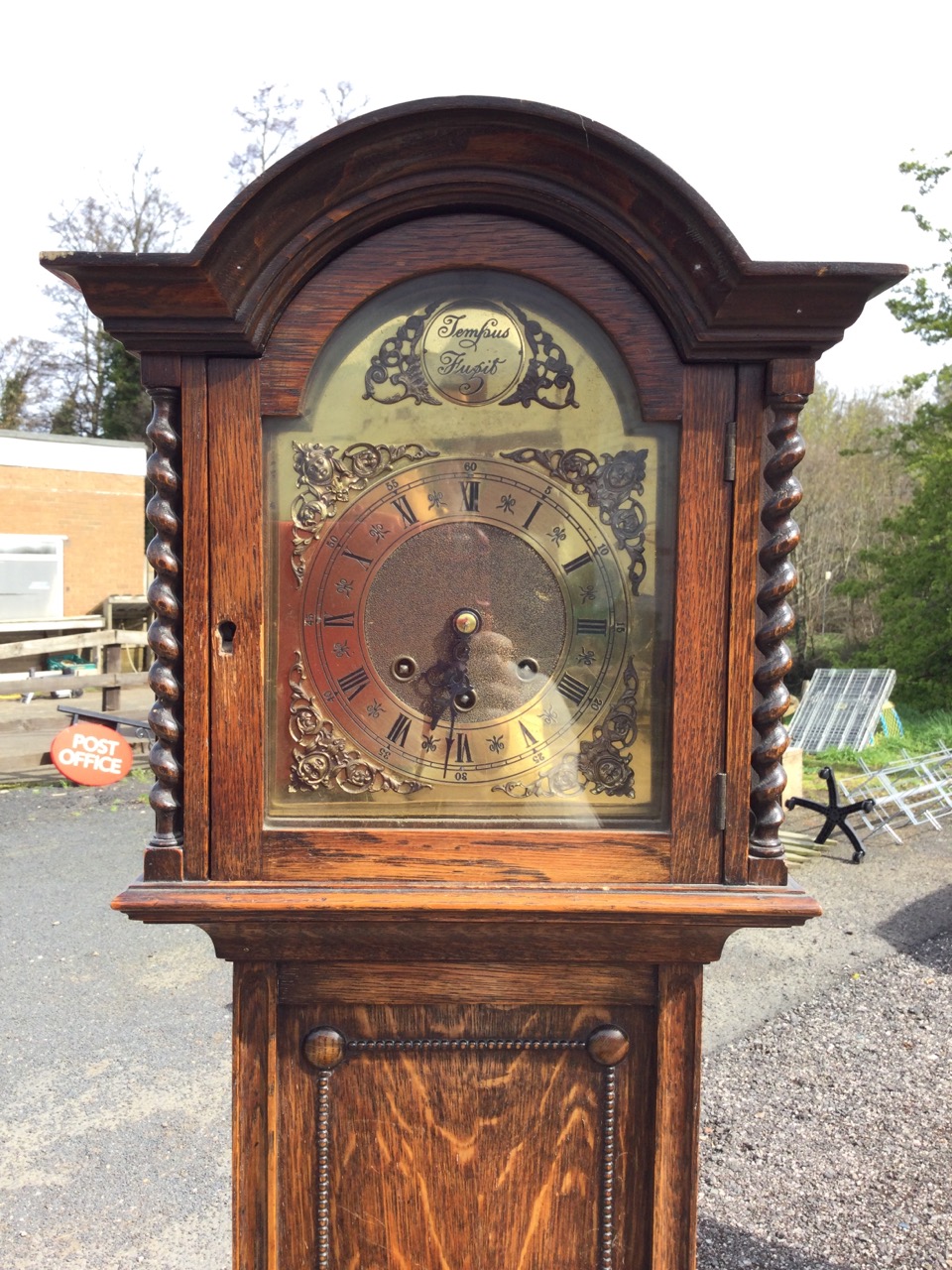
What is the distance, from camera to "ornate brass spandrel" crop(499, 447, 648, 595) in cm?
167

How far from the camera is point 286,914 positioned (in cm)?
163

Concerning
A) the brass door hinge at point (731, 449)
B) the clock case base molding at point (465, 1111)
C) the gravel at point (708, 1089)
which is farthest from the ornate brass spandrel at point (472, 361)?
the gravel at point (708, 1089)

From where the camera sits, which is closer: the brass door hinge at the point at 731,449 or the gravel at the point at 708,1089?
the brass door hinge at the point at 731,449

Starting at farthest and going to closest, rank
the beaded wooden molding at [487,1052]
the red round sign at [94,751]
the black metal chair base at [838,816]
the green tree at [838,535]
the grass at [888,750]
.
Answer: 1. the green tree at [838,535]
2. the grass at [888,750]
3. the black metal chair base at [838,816]
4. the red round sign at [94,751]
5. the beaded wooden molding at [487,1052]

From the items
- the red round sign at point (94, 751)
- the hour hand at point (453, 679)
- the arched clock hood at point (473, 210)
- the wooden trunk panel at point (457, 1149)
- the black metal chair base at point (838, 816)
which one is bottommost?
the black metal chair base at point (838, 816)

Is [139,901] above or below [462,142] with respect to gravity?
below

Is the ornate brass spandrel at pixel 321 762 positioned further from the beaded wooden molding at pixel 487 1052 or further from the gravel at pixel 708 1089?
the gravel at pixel 708 1089

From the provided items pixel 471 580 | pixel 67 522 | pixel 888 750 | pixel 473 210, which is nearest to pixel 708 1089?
pixel 471 580

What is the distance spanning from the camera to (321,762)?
169cm

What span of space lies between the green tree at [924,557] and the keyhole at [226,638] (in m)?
12.2

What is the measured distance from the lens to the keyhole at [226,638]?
1.67 meters

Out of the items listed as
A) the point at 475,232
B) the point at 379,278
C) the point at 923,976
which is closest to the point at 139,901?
the point at 379,278

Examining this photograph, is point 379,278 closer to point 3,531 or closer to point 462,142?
point 462,142

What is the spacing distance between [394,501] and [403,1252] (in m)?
1.30
